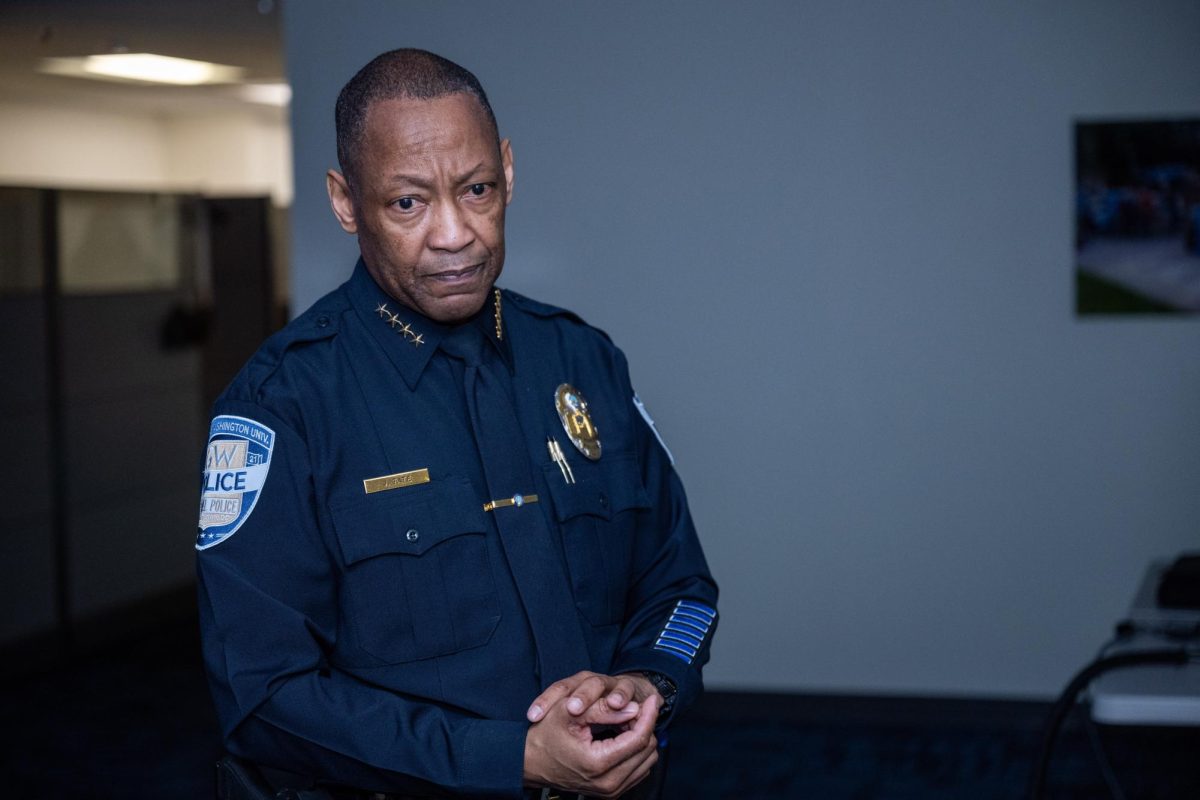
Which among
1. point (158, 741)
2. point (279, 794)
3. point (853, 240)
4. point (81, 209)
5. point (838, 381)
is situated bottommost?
point (158, 741)

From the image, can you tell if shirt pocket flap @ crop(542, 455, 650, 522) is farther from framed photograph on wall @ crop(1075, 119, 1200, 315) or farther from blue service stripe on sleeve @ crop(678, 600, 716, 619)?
framed photograph on wall @ crop(1075, 119, 1200, 315)

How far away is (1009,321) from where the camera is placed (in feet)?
12.1

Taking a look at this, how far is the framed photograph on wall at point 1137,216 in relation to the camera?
3.57m

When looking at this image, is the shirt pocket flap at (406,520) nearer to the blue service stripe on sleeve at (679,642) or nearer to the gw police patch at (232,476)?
the gw police patch at (232,476)

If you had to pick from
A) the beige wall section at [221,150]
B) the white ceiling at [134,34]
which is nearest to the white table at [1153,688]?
the white ceiling at [134,34]

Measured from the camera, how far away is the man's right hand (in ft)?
3.77

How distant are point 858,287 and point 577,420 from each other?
2500mm

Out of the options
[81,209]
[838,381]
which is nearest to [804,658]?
[838,381]

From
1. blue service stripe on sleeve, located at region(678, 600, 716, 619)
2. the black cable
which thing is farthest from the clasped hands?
the black cable

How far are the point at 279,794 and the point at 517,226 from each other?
282 centimetres

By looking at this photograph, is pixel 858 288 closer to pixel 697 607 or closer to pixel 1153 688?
pixel 1153 688

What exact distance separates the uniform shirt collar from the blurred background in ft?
8.31

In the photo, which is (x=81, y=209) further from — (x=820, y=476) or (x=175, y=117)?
(x=175, y=117)

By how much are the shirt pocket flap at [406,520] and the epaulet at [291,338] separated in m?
0.15
